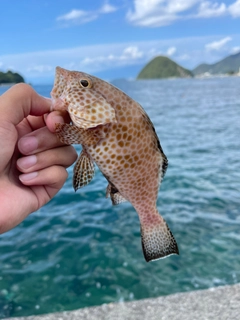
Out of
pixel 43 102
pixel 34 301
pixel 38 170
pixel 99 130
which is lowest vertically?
pixel 34 301

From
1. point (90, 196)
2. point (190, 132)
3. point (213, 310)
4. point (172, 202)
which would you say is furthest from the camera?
point (190, 132)

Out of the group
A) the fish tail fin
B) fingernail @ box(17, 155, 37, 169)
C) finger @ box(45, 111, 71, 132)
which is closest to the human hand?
fingernail @ box(17, 155, 37, 169)

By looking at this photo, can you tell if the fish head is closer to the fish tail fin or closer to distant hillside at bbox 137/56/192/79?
the fish tail fin

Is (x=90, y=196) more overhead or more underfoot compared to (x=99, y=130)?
more underfoot

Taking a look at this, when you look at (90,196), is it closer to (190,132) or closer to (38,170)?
(38,170)

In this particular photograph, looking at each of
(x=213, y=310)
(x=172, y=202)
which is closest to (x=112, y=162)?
(x=213, y=310)

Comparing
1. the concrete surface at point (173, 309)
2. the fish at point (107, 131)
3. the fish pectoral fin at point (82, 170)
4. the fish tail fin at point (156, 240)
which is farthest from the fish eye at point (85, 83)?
the concrete surface at point (173, 309)

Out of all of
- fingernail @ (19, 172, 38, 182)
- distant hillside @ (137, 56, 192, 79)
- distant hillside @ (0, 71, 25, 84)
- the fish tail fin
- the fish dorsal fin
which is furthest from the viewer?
distant hillside @ (137, 56, 192, 79)
